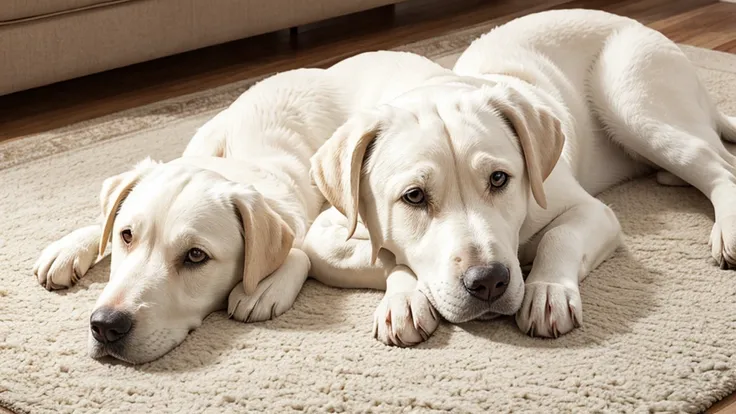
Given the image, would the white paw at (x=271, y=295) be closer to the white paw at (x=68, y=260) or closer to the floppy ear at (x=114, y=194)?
the floppy ear at (x=114, y=194)

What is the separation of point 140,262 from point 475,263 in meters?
0.80

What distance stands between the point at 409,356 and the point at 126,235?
76 centimetres

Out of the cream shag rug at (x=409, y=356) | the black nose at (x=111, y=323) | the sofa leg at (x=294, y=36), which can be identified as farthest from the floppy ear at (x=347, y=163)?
the sofa leg at (x=294, y=36)

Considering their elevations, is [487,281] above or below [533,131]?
below

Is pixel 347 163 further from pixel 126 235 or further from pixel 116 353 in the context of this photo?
pixel 116 353

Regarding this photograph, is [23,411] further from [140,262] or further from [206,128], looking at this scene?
[206,128]

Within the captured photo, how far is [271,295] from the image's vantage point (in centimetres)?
255

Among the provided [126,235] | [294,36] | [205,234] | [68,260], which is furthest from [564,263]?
[294,36]

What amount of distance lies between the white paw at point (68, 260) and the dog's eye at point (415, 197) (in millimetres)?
968

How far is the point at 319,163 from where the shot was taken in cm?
253

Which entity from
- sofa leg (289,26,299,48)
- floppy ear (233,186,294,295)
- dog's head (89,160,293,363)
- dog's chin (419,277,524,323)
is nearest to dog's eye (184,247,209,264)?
dog's head (89,160,293,363)

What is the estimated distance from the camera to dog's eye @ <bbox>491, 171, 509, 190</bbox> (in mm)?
2391

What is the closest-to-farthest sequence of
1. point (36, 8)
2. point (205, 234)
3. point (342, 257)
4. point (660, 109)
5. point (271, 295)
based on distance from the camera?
1. point (205, 234)
2. point (271, 295)
3. point (342, 257)
4. point (660, 109)
5. point (36, 8)

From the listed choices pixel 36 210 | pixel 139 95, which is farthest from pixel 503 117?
pixel 139 95
